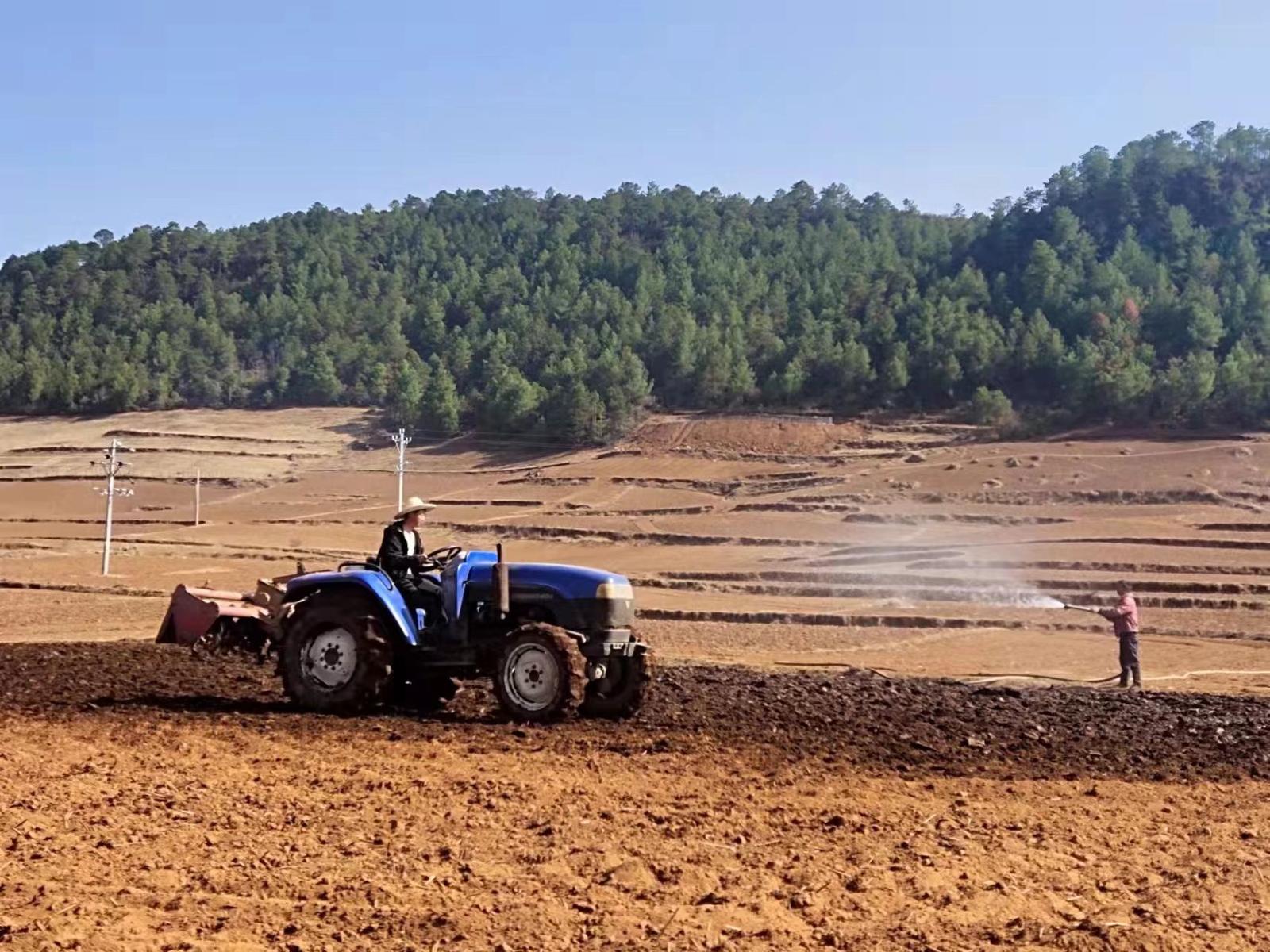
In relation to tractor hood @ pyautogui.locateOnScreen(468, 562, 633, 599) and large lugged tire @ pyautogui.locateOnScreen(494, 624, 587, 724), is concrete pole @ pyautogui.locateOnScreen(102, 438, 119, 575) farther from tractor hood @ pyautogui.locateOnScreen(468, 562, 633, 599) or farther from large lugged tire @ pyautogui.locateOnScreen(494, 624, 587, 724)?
large lugged tire @ pyautogui.locateOnScreen(494, 624, 587, 724)

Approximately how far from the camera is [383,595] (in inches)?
450

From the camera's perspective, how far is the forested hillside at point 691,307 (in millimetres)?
97125

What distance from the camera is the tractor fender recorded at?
11.4 m

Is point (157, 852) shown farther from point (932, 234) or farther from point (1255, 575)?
point (932, 234)

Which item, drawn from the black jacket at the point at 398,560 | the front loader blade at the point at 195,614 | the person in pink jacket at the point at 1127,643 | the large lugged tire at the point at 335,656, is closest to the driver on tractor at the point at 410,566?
the black jacket at the point at 398,560

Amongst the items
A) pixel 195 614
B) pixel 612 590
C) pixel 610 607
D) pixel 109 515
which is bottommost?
pixel 109 515

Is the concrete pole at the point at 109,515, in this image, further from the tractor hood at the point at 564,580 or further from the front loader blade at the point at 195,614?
the tractor hood at the point at 564,580

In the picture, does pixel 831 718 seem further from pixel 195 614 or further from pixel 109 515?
pixel 109 515

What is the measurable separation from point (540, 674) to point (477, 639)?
0.76 metres

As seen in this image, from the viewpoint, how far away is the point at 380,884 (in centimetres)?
629

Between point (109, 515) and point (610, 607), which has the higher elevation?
point (610, 607)

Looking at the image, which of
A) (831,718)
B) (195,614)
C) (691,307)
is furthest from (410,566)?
(691,307)

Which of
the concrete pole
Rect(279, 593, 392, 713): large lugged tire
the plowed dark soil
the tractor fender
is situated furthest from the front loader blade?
the concrete pole

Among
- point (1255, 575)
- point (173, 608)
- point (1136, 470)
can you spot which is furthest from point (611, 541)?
point (173, 608)
